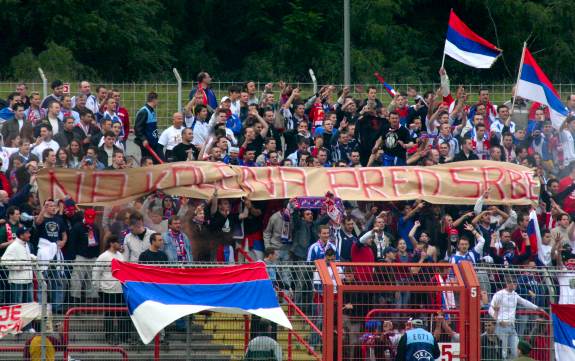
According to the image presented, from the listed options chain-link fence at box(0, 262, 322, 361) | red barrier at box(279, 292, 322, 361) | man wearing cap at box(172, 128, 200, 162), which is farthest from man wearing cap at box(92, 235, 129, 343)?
man wearing cap at box(172, 128, 200, 162)

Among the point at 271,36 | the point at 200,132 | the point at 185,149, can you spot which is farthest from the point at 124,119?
the point at 271,36

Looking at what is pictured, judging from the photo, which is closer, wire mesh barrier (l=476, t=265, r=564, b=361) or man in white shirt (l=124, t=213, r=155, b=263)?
wire mesh barrier (l=476, t=265, r=564, b=361)

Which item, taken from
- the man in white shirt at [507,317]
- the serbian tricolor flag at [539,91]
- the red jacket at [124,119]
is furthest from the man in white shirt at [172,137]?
the man in white shirt at [507,317]

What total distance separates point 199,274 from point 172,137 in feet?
22.9

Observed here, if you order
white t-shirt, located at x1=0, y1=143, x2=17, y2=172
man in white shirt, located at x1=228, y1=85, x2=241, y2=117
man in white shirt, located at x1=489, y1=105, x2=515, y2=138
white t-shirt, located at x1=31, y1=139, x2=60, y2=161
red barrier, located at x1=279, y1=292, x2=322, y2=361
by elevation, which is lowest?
red barrier, located at x1=279, y1=292, x2=322, y2=361

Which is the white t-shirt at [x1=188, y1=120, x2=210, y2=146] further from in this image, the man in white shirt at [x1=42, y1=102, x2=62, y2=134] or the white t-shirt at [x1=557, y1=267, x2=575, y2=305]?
the white t-shirt at [x1=557, y1=267, x2=575, y2=305]

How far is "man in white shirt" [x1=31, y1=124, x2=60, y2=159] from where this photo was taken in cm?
2314

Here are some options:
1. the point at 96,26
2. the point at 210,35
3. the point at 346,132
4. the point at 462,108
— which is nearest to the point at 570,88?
the point at 462,108

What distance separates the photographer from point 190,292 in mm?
17594

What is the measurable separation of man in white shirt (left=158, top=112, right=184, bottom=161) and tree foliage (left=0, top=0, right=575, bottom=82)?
16.7 meters

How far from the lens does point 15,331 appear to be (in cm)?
1694

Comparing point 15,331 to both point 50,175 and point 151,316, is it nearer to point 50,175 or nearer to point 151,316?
point 151,316

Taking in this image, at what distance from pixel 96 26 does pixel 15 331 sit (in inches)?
1072

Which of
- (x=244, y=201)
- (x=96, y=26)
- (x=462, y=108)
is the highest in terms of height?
(x=96, y=26)
